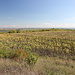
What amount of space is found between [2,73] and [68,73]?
3020 millimetres

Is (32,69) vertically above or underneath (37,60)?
above

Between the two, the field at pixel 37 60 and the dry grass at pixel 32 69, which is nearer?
the dry grass at pixel 32 69

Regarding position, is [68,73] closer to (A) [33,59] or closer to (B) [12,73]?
(A) [33,59]

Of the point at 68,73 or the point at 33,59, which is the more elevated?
the point at 33,59

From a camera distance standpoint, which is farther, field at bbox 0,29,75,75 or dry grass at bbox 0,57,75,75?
field at bbox 0,29,75,75

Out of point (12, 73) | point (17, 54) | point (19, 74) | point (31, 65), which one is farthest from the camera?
point (17, 54)

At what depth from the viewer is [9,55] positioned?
724cm

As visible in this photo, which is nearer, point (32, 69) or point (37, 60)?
point (32, 69)

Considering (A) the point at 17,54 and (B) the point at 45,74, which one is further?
(A) the point at 17,54

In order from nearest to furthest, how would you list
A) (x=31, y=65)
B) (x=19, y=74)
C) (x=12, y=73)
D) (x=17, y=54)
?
(x=19, y=74) → (x=12, y=73) → (x=31, y=65) → (x=17, y=54)

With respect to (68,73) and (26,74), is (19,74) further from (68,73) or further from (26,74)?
(68,73)

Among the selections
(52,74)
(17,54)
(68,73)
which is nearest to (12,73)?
(52,74)

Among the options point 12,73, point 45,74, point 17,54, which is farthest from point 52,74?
point 17,54

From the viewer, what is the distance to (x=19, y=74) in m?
3.61
